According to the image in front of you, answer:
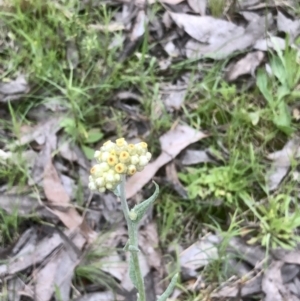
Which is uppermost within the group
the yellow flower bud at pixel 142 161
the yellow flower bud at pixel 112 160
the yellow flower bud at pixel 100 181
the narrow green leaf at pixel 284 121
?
the yellow flower bud at pixel 112 160

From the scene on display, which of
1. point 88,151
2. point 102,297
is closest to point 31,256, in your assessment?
point 102,297

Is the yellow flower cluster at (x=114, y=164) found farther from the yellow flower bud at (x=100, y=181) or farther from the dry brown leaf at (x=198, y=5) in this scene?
the dry brown leaf at (x=198, y=5)

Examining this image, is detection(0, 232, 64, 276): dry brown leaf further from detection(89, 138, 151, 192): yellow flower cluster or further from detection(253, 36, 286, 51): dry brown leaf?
detection(253, 36, 286, 51): dry brown leaf

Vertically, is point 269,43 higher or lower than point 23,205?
higher

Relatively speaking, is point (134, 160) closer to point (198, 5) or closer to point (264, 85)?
point (264, 85)

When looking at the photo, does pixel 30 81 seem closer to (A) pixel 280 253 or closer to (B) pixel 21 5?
(B) pixel 21 5

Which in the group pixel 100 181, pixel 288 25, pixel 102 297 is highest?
pixel 100 181

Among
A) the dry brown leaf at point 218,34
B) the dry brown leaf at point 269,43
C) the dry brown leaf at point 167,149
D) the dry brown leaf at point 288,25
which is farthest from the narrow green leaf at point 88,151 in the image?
the dry brown leaf at point 288,25
